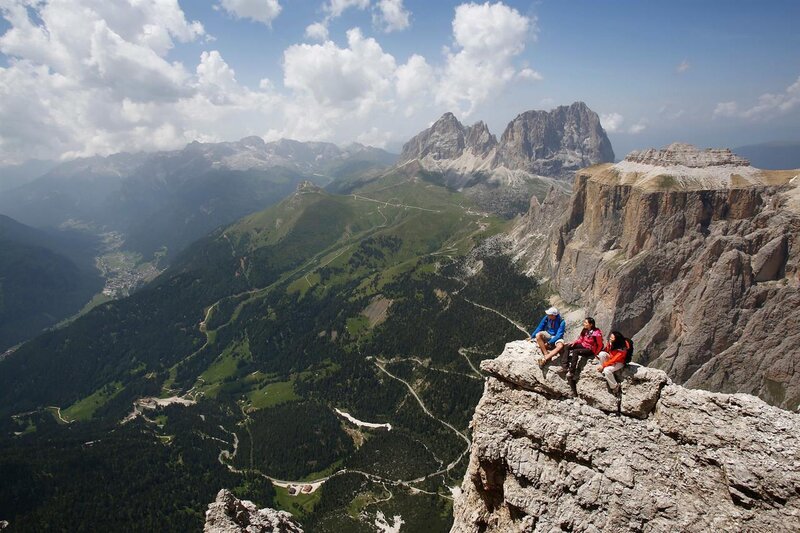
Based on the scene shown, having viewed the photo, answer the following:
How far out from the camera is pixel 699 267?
410ft

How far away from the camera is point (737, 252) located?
110312mm

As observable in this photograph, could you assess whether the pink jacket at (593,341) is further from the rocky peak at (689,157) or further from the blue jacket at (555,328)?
the rocky peak at (689,157)

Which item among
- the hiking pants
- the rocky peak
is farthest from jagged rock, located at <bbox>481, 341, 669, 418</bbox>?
the rocky peak

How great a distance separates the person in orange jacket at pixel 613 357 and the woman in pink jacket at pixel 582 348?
47 cm

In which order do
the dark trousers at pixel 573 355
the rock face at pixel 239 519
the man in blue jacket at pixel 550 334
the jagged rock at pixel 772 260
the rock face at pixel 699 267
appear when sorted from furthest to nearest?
the jagged rock at pixel 772 260, the rock face at pixel 699 267, the rock face at pixel 239 519, the man in blue jacket at pixel 550 334, the dark trousers at pixel 573 355

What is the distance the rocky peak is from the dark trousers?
571 ft

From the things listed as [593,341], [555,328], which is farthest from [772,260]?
[593,341]

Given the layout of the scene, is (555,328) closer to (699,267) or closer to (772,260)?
(772,260)

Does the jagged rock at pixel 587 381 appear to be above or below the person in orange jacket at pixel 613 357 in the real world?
below

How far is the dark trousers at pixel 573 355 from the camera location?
2192cm

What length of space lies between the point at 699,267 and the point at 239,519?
138 m

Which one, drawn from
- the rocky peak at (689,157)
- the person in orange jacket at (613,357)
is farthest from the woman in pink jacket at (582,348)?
the rocky peak at (689,157)

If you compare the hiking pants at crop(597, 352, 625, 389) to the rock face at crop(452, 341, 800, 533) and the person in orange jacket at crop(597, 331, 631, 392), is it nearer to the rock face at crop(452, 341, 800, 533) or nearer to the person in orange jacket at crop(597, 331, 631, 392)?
the person in orange jacket at crop(597, 331, 631, 392)

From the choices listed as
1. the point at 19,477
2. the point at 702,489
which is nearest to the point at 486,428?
the point at 702,489
